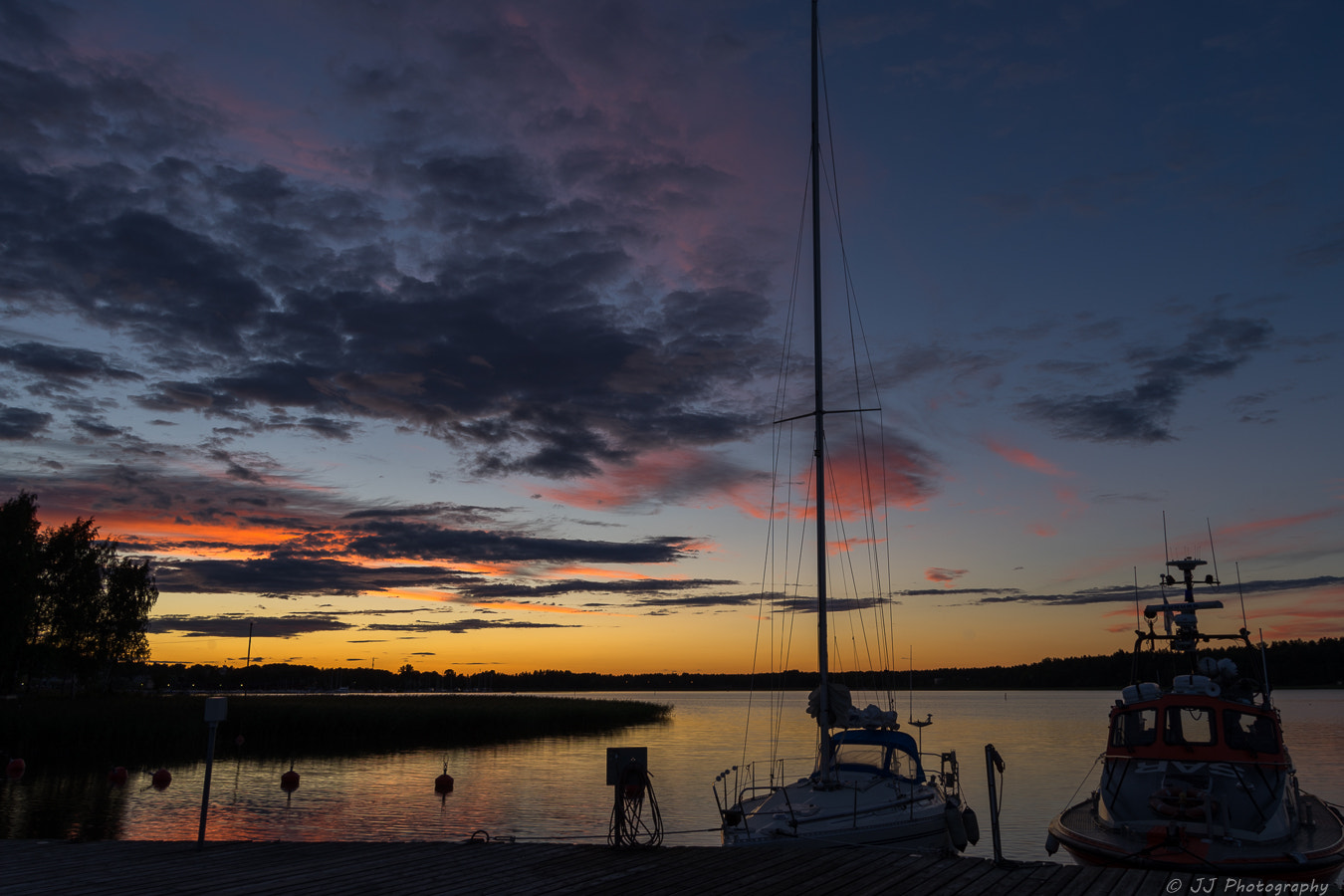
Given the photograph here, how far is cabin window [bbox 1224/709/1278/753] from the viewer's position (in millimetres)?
17375

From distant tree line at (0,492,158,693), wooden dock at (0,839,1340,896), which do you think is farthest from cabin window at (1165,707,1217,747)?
distant tree line at (0,492,158,693)

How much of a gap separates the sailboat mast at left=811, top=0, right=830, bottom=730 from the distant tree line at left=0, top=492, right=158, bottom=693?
174 feet

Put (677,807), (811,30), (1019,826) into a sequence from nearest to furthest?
(811,30) < (1019,826) < (677,807)

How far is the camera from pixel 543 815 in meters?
34.8

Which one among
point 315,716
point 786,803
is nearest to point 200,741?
point 315,716

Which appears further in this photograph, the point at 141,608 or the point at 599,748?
the point at 141,608

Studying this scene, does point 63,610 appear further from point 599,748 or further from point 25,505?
point 599,748

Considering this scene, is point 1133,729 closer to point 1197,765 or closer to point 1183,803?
point 1197,765

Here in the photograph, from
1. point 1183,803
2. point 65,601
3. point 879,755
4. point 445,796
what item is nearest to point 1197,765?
point 1183,803

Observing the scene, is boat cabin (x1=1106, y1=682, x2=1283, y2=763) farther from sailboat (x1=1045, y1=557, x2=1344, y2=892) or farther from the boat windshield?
the boat windshield

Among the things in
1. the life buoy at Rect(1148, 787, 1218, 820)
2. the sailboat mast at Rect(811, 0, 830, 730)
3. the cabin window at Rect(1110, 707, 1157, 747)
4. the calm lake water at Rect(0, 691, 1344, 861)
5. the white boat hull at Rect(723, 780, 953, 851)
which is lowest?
the calm lake water at Rect(0, 691, 1344, 861)

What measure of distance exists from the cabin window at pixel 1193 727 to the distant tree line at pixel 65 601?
6077 centimetres

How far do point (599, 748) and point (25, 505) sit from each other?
44901 mm

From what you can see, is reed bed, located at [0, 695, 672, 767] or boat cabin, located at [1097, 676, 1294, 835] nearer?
boat cabin, located at [1097, 676, 1294, 835]
